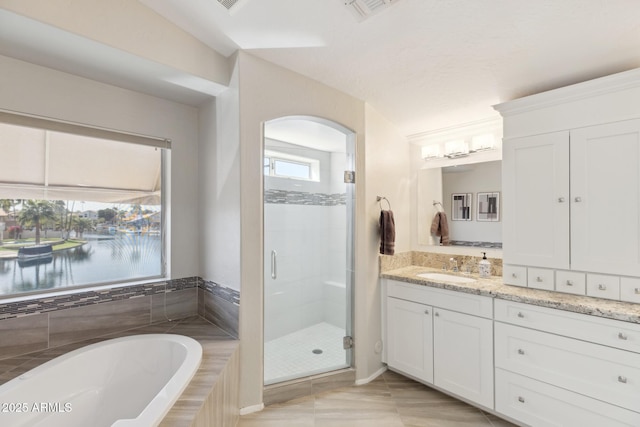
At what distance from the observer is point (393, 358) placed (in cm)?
261

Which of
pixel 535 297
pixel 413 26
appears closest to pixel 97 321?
pixel 413 26

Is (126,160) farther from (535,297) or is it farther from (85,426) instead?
A: (535,297)

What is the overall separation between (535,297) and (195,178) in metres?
2.69

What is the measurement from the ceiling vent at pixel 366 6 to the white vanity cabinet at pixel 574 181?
4.25ft

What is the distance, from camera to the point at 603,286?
183cm

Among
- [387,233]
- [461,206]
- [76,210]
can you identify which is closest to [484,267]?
[461,206]

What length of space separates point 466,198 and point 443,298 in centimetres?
105

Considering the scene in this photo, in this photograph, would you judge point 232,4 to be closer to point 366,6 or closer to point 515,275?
point 366,6

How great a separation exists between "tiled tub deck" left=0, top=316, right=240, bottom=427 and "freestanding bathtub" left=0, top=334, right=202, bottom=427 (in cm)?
6

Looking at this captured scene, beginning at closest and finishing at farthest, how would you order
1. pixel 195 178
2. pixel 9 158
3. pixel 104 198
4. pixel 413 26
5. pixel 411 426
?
pixel 413 26, pixel 9 158, pixel 411 426, pixel 104 198, pixel 195 178

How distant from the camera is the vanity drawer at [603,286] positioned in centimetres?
179

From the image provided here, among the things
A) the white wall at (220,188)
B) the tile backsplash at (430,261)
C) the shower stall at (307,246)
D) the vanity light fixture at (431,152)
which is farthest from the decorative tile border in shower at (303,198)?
the vanity light fixture at (431,152)

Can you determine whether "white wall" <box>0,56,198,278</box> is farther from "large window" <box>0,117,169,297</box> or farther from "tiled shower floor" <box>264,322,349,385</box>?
"tiled shower floor" <box>264,322,349,385</box>

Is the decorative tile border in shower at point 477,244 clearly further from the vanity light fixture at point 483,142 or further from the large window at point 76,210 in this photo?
the large window at point 76,210
